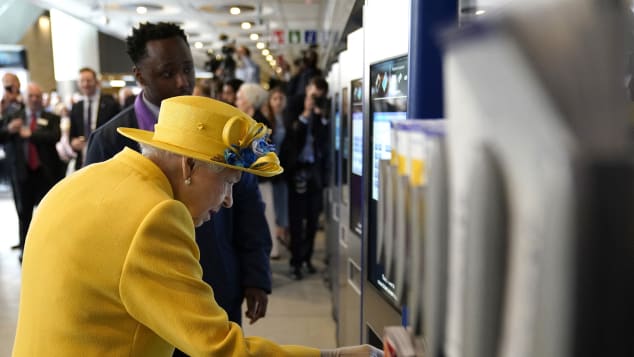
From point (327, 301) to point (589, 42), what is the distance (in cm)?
408

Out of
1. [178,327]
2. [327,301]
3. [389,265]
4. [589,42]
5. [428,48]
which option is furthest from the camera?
[327,301]

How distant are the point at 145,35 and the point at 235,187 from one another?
0.63 metres

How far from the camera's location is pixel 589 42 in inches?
16.1

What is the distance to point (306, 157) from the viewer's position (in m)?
4.61

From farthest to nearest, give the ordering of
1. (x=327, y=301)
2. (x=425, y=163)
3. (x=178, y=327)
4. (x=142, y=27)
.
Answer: (x=327, y=301) → (x=142, y=27) → (x=178, y=327) → (x=425, y=163)

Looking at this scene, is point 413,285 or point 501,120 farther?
point 413,285

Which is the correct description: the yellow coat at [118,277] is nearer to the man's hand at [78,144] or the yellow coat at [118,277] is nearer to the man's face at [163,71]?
the man's face at [163,71]

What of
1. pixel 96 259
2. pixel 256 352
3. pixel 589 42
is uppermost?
pixel 589 42

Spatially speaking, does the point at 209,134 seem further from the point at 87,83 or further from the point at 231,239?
the point at 87,83

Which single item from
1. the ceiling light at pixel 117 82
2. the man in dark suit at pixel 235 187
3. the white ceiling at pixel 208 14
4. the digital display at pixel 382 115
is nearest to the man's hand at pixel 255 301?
the man in dark suit at pixel 235 187

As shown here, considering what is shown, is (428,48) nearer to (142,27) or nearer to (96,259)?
(96,259)

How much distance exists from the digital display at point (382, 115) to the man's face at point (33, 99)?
4.34 m

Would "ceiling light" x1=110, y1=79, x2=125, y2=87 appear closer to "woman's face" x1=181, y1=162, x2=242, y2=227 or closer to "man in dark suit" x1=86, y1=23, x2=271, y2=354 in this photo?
"man in dark suit" x1=86, y1=23, x2=271, y2=354

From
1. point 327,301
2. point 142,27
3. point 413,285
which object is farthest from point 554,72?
point 327,301
